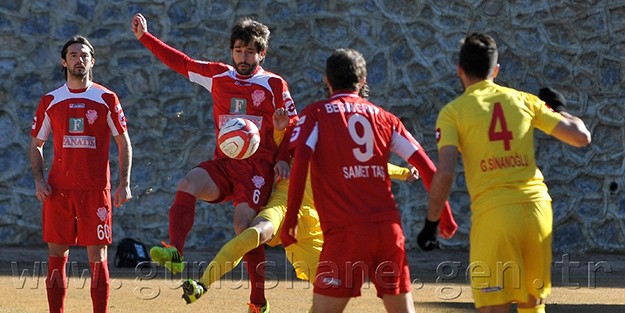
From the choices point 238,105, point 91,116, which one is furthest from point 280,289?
point 91,116

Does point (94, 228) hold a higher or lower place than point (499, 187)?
lower

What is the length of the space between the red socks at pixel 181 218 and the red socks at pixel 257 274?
59cm

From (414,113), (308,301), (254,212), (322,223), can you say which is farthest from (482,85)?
(414,113)

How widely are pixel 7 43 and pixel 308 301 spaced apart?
566cm

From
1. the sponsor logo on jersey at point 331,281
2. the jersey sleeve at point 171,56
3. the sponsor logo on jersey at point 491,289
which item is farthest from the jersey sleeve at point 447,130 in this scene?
the jersey sleeve at point 171,56

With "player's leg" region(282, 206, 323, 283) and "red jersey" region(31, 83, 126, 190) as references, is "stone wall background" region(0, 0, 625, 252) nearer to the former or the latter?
"red jersey" region(31, 83, 126, 190)

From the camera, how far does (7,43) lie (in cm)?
1268

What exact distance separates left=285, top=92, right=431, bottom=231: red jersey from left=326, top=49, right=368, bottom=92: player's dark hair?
0.13 m

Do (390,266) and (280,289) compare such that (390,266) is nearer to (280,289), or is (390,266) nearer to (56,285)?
(56,285)

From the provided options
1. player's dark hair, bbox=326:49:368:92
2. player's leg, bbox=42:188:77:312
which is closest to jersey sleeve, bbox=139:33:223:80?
player's leg, bbox=42:188:77:312

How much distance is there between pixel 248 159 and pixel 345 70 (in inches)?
72.0

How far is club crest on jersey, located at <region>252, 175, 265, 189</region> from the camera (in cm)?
730

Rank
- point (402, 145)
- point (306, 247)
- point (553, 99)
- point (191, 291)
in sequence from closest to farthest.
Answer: point (402, 145) < point (553, 99) < point (191, 291) < point (306, 247)

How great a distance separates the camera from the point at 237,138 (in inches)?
279
